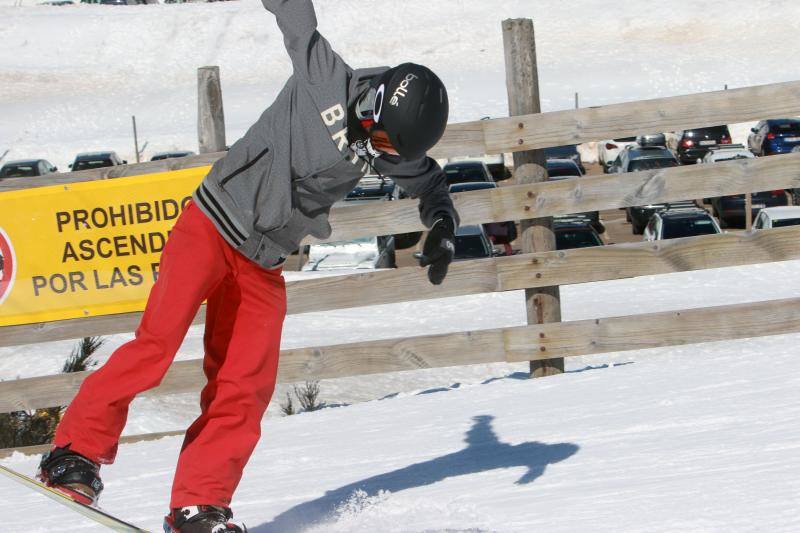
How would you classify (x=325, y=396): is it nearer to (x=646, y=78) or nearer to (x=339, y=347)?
(x=339, y=347)

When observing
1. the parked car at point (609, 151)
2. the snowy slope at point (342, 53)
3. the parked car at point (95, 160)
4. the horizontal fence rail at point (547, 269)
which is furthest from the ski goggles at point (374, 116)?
the snowy slope at point (342, 53)

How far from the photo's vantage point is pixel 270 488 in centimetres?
437

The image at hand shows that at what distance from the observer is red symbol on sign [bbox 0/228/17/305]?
5941 mm

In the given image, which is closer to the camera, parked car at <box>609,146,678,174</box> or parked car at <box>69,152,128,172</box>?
parked car at <box>609,146,678,174</box>

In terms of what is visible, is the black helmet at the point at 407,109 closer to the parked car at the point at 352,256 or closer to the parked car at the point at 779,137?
the parked car at the point at 352,256

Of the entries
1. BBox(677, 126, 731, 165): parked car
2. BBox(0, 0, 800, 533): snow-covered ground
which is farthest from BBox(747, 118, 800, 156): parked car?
BBox(0, 0, 800, 533): snow-covered ground

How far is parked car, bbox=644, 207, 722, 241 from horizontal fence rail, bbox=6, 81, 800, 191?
41.1 ft

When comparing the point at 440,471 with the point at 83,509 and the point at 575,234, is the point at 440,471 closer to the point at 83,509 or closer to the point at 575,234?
the point at 83,509

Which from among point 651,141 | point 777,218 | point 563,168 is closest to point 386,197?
point 563,168

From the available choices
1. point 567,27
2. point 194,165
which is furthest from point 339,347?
point 567,27

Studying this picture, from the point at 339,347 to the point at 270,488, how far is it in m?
1.54

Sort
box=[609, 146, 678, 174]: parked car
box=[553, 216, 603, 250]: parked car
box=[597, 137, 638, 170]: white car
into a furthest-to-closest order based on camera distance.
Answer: box=[597, 137, 638, 170]: white car
box=[609, 146, 678, 174]: parked car
box=[553, 216, 603, 250]: parked car

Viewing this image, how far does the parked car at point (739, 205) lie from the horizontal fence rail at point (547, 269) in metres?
17.0

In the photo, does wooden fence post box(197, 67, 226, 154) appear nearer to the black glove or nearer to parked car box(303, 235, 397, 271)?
the black glove
